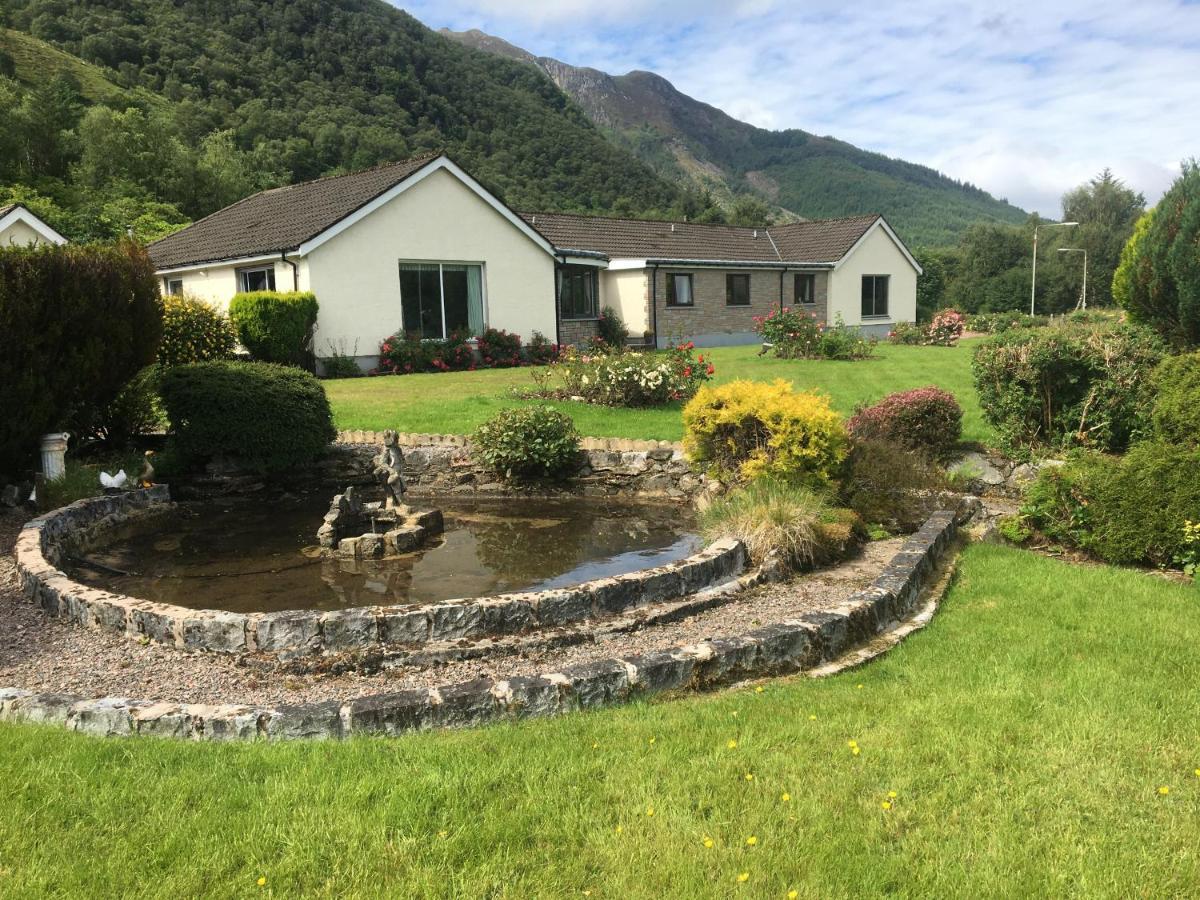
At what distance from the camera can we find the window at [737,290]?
1259 inches

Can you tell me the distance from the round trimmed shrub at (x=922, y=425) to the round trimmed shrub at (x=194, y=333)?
1233cm

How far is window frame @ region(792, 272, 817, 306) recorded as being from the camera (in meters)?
34.3

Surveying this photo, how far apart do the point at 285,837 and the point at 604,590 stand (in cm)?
323

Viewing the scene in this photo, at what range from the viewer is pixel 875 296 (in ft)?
121

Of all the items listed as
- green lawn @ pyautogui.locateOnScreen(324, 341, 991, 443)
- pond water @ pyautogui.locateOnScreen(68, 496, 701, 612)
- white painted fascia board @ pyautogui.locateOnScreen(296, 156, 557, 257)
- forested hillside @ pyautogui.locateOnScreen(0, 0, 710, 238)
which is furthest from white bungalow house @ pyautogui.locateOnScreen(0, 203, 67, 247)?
pond water @ pyautogui.locateOnScreen(68, 496, 701, 612)

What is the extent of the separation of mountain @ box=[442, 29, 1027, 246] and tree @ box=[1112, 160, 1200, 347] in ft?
334

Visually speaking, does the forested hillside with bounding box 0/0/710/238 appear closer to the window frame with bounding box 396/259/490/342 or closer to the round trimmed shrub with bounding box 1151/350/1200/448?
the window frame with bounding box 396/259/490/342

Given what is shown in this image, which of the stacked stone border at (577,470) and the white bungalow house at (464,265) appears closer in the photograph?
the stacked stone border at (577,470)

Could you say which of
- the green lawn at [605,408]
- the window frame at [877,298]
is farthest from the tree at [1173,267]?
the window frame at [877,298]

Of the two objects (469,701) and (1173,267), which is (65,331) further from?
(1173,267)

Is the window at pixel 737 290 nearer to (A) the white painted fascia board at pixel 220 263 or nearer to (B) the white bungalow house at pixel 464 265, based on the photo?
(B) the white bungalow house at pixel 464 265

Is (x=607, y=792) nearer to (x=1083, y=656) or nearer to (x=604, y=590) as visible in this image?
(x=604, y=590)

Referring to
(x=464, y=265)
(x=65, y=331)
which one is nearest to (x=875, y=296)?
(x=464, y=265)

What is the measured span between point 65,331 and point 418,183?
13743 mm
